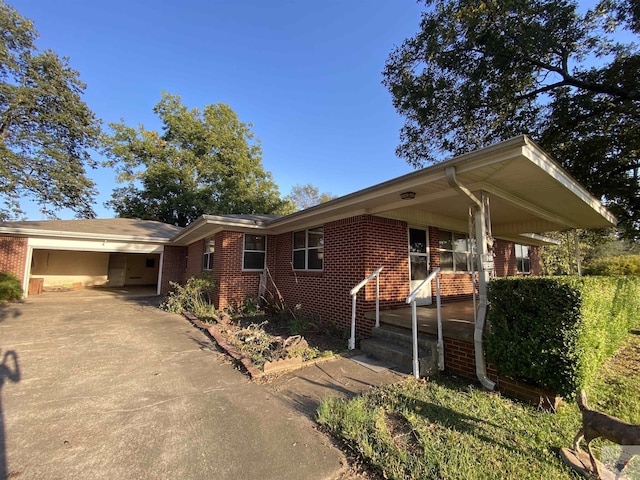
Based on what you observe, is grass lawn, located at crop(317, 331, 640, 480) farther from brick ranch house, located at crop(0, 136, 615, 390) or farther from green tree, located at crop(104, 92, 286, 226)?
green tree, located at crop(104, 92, 286, 226)

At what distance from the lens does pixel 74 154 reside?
19.9m

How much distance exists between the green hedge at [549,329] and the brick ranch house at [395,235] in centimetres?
63

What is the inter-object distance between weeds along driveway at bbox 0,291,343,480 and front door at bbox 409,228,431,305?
480 cm

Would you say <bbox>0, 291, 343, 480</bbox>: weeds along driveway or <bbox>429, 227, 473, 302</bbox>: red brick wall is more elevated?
<bbox>429, 227, 473, 302</bbox>: red brick wall

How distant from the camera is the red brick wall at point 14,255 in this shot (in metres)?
11.6

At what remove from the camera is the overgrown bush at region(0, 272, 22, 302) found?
10.8 metres

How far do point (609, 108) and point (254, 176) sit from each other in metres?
22.8

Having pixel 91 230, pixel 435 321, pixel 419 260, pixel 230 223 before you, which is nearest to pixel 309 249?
pixel 230 223

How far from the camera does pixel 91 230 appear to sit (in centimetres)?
1344

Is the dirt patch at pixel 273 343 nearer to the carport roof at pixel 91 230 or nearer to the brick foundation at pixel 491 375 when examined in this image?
the brick foundation at pixel 491 375

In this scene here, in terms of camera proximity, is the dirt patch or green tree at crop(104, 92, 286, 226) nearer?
the dirt patch

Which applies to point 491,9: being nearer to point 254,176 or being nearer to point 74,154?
point 254,176

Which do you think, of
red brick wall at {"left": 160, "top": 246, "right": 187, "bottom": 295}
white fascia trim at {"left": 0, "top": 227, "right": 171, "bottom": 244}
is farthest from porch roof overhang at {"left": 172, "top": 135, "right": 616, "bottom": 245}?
red brick wall at {"left": 160, "top": 246, "right": 187, "bottom": 295}

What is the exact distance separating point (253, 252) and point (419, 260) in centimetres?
540
